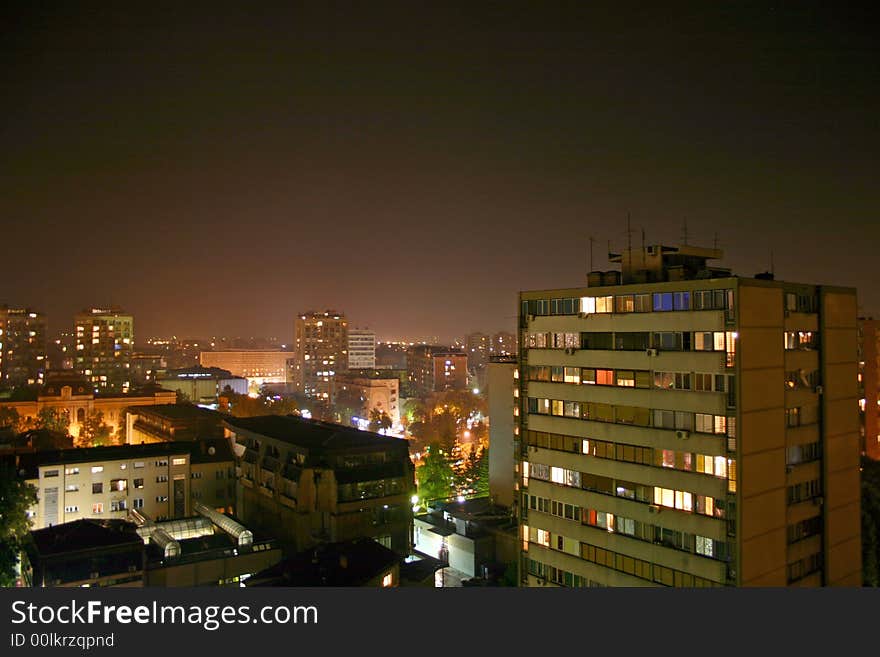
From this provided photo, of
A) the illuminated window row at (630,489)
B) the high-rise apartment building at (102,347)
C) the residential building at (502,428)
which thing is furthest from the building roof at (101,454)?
the high-rise apartment building at (102,347)

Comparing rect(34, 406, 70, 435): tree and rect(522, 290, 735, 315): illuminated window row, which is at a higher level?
rect(522, 290, 735, 315): illuminated window row

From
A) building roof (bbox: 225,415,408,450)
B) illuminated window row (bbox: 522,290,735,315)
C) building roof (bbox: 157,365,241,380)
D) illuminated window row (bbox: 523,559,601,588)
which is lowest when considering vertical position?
illuminated window row (bbox: 523,559,601,588)

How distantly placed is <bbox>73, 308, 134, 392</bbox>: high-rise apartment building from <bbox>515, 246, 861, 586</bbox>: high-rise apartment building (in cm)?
3832

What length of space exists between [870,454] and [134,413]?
2252 cm

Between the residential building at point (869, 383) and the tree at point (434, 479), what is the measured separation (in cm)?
1066

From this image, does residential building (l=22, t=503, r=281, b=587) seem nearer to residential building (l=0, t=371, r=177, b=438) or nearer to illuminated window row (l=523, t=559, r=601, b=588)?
illuminated window row (l=523, t=559, r=601, b=588)

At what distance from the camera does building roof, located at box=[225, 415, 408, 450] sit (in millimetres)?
12500

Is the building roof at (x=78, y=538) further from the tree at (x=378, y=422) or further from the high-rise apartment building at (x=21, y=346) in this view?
the high-rise apartment building at (x=21, y=346)

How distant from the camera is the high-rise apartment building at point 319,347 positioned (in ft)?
160

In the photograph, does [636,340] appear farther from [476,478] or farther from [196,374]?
[196,374]

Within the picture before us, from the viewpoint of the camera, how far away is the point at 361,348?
197ft

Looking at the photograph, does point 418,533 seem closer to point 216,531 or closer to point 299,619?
point 216,531

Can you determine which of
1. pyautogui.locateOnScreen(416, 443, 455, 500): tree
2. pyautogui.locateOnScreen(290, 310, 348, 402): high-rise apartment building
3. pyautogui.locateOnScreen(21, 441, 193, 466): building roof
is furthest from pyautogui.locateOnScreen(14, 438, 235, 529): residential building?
pyautogui.locateOnScreen(290, 310, 348, 402): high-rise apartment building

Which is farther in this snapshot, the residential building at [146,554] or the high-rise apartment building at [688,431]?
the residential building at [146,554]
